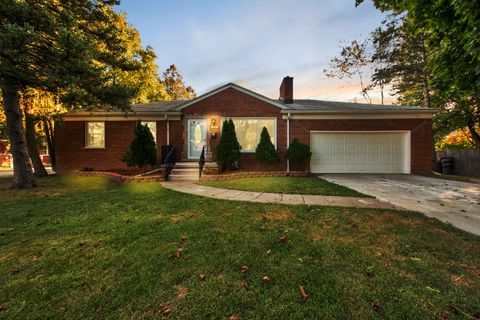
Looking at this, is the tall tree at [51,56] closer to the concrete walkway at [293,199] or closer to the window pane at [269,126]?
the concrete walkway at [293,199]

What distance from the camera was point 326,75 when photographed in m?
18.5

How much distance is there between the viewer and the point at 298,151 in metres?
10.5

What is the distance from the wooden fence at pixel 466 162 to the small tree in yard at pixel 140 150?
698 inches

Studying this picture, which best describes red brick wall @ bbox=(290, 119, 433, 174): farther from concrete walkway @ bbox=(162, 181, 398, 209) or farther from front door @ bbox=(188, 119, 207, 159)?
concrete walkway @ bbox=(162, 181, 398, 209)

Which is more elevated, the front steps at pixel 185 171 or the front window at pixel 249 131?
the front window at pixel 249 131

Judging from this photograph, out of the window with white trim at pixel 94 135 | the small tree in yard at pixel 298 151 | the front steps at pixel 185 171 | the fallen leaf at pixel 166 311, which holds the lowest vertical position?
the fallen leaf at pixel 166 311

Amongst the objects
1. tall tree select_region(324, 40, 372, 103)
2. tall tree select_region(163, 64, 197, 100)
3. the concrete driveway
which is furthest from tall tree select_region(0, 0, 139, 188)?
tall tree select_region(163, 64, 197, 100)

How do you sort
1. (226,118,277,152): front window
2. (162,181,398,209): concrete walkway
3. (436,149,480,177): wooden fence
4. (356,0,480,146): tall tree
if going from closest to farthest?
(356,0,480,146): tall tree < (162,181,398,209): concrete walkway < (226,118,277,152): front window < (436,149,480,177): wooden fence

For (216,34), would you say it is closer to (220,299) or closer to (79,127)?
(79,127)

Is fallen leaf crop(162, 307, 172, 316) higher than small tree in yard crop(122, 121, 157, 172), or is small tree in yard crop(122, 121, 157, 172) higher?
small tree in yard crop(122, 121, 157, 172)

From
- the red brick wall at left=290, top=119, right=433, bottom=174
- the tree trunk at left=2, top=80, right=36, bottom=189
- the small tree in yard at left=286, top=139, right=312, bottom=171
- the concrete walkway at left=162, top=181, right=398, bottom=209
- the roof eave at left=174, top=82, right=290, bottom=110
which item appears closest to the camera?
the concrete walkway at left=162, top=181, right=398, bottom=209

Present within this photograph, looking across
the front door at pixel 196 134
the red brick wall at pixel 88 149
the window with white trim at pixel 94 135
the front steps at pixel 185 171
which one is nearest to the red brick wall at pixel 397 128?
the front door at pixel 196 134

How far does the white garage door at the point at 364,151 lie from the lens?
435 inches

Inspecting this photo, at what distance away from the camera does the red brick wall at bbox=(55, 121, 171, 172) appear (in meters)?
11.5
